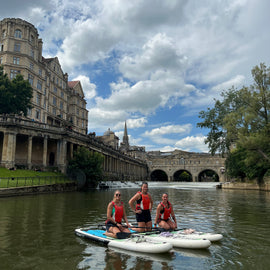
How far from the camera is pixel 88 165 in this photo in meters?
36.7

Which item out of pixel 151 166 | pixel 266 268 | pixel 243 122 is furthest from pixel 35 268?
pixel 151 166

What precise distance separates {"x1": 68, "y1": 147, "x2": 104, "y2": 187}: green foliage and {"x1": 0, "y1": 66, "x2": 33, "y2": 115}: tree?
11641 mm

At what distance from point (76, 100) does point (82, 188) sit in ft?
123

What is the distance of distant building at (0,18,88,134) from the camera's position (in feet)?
153

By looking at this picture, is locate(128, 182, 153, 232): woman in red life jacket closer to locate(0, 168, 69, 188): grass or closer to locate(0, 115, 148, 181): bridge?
locate(0, 168, 69, 188): grass

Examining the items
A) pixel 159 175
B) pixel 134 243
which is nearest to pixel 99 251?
pixel 134 243

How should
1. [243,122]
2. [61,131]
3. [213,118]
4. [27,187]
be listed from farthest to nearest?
[213,118]
[61,131]
[243,122]
[27,187]

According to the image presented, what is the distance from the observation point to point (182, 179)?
397 ft

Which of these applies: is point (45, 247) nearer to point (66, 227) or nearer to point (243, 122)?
point (66, 227)

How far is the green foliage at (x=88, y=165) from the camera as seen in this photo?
3616 centimetres

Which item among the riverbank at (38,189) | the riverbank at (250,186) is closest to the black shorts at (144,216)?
the riverbank at (38,189)

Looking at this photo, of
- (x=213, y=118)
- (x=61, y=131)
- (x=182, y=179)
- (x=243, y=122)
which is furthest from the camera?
(x=182, y=179)

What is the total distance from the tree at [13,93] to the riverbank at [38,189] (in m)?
15.8

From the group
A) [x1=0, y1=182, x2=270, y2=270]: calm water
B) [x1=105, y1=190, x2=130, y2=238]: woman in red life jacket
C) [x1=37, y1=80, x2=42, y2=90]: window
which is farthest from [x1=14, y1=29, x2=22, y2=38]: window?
[x1=105, y1=190, x2=130, y2=238]: woman in red life jacket
